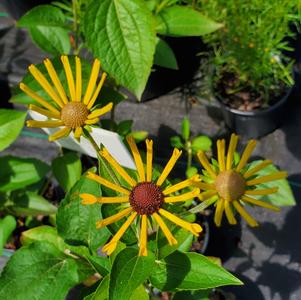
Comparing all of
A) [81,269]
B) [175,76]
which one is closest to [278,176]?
[81,269]

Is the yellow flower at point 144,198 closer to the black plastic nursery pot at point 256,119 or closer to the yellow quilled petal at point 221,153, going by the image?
the yellow quilled petal at point 221,153

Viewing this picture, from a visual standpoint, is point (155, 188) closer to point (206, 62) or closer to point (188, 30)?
point (188, 30)

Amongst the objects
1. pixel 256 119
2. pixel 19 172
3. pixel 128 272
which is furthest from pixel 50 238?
pixel 256 119

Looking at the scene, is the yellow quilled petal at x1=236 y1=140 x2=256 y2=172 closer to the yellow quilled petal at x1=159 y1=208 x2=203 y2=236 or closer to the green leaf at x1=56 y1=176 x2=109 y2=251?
the yellow quilled petal at x1=159 y1=208 x2=203 y2=236

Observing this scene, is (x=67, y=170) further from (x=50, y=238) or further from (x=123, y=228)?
(x=123, y=228)

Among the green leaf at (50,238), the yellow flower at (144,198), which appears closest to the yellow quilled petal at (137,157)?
the yellow flower at (144,198)

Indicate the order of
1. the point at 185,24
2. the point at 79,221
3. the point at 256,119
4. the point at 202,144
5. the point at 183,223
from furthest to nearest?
the point at 256,119 → the point at 202,144 → the point at 185,24 → the point at 79,221 → the point at 183,223
